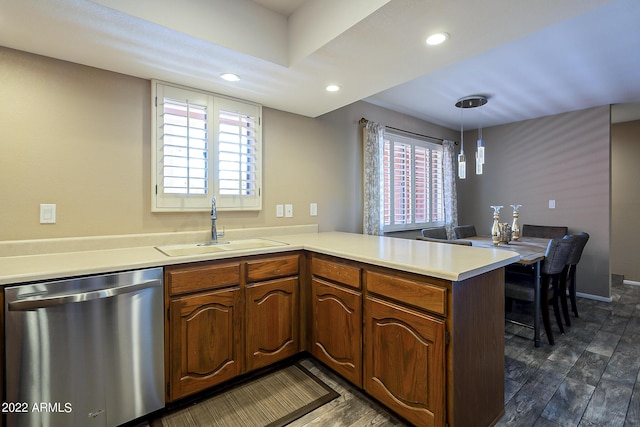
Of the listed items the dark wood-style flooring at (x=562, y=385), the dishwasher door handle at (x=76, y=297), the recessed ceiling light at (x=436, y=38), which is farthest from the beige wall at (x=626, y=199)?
the dishwasher door handle at (x=76, y=297)

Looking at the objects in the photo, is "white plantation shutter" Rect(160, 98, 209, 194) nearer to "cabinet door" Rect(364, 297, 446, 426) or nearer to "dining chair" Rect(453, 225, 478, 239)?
"cabinet door" Rect(364, 297, 446, 426)

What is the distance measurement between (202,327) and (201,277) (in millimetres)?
304

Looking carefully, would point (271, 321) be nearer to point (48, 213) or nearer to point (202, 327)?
point (202, 327)

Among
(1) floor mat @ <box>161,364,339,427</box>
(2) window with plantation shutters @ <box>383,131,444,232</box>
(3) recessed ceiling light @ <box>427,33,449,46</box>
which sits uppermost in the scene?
(3) recessed ceiling light @ <box>427,33,449,46</box>

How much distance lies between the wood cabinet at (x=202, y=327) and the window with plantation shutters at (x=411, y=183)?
2338 millimetres

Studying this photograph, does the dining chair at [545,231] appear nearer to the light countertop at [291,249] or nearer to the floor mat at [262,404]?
the light countertop at [291,249]

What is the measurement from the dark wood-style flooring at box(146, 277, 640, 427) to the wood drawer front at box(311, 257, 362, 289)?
0.70 meters

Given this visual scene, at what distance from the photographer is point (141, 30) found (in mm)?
1527

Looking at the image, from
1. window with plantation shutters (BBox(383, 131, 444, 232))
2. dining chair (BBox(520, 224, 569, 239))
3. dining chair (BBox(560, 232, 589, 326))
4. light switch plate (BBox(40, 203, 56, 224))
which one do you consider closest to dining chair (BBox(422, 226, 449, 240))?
window with plantation shutters (BBox(383, 131, 444, 232))

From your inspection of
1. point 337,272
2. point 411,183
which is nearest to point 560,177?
point 411,183

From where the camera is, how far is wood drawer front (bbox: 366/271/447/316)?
1.36 meters

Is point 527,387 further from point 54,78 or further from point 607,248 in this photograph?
point 54,78

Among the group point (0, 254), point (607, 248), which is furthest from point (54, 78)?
point (607, 248)

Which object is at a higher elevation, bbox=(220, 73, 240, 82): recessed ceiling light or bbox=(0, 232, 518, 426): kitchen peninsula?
bbox=(220, 73, 240, 82): recessed ceiling light
